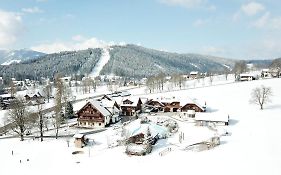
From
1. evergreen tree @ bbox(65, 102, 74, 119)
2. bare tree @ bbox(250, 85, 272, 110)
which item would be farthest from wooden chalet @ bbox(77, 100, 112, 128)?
bare tree @ bbox(250, 85, 272, 110)

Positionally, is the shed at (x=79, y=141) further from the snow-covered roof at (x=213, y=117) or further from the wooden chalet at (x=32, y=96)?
the wooden chalet at (x=32, y=96)

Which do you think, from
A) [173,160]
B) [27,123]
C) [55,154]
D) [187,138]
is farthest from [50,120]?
[173,160]

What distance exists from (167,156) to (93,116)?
2901 centimetres

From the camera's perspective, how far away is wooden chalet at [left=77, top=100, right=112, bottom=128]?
74250 millimetres

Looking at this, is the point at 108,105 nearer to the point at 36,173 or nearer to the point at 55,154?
the point at 55,154

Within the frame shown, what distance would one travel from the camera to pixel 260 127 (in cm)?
6356

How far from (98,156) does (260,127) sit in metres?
32.9

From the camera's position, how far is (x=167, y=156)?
166ft

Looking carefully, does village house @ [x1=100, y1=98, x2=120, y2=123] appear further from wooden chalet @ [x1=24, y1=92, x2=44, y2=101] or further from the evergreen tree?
wooden chalet @ [x1=24, y1=92, x2=44, y2=101]

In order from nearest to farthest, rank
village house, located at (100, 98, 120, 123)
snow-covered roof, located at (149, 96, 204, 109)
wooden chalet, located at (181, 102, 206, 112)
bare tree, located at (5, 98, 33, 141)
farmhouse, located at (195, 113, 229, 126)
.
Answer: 1. bare tree, located at (5, 98, 33, 141)
2. farmhouse, located at (195, 113, 229, 126)
3. village house, located at (100, 98, 120, 123)
4. wooden chalet, located at (181, 102, 206, 112)
5. snow-covered roof, located at (149, 96, 204, 109)

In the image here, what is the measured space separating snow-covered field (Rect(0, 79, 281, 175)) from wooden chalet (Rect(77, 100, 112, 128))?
464 centimetres

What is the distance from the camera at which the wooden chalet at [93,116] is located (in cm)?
7425

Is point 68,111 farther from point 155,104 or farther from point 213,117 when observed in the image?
point 213,117

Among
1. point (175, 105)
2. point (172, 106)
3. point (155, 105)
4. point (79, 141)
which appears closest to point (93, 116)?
point (79, 141)
